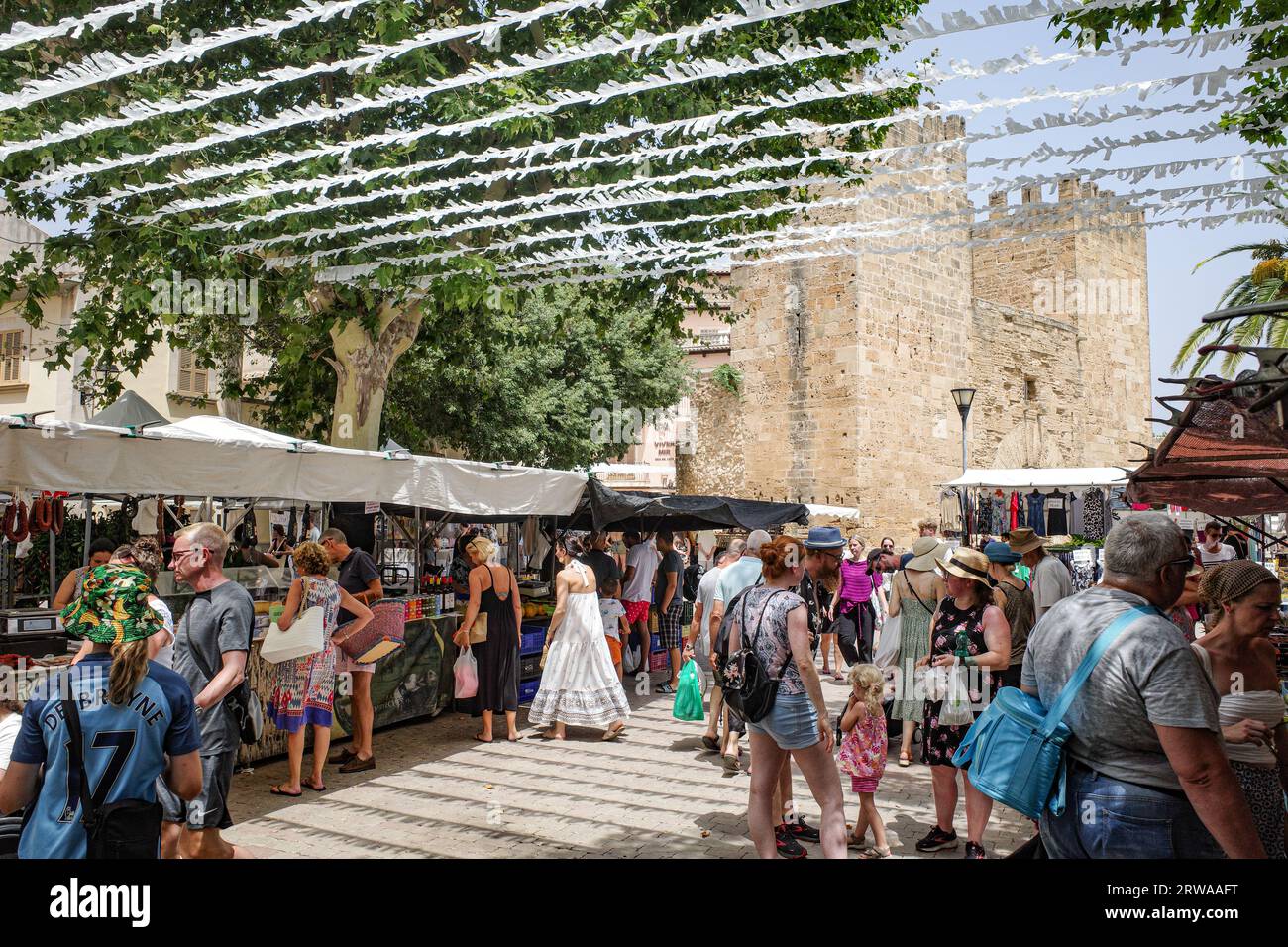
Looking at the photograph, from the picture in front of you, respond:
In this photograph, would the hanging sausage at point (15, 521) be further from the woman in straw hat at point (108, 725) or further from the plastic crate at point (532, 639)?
the woman in straw hat at point (108, 725)

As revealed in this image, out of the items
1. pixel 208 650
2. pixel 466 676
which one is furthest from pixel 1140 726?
pixel 466 676

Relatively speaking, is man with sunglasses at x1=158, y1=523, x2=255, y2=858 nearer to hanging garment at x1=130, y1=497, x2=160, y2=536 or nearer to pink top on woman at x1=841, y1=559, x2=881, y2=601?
pink top on woman at x1=841, y1=559, x2=881, y2=601

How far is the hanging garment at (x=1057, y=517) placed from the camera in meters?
18.8

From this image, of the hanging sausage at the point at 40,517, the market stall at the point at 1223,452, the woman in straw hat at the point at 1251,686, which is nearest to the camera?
the woman in straw hat at the point at 1251,686

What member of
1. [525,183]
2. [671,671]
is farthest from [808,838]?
[525,183]

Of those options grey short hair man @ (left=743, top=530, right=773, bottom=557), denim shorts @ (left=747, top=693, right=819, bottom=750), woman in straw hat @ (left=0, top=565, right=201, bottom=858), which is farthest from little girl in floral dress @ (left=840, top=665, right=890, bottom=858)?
woman in straw hat @ (left=0, top=565, right=201, bottom=858)

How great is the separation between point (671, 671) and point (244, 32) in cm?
803

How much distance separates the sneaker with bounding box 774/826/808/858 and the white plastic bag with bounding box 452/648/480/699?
3421mm

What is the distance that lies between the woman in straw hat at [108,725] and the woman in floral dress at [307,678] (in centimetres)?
312

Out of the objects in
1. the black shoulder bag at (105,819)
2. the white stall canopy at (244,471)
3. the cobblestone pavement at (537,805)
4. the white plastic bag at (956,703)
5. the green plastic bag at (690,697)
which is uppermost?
the white stall canopy at (244,471)

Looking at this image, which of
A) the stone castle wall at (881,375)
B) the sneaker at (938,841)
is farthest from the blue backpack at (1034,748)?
the stone castle wall at (881,375)

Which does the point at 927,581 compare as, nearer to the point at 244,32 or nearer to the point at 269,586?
the point at 244,32

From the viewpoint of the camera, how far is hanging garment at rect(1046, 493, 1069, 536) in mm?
18750

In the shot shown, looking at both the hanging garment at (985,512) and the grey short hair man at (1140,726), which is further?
the hanging garment at (985,512)
